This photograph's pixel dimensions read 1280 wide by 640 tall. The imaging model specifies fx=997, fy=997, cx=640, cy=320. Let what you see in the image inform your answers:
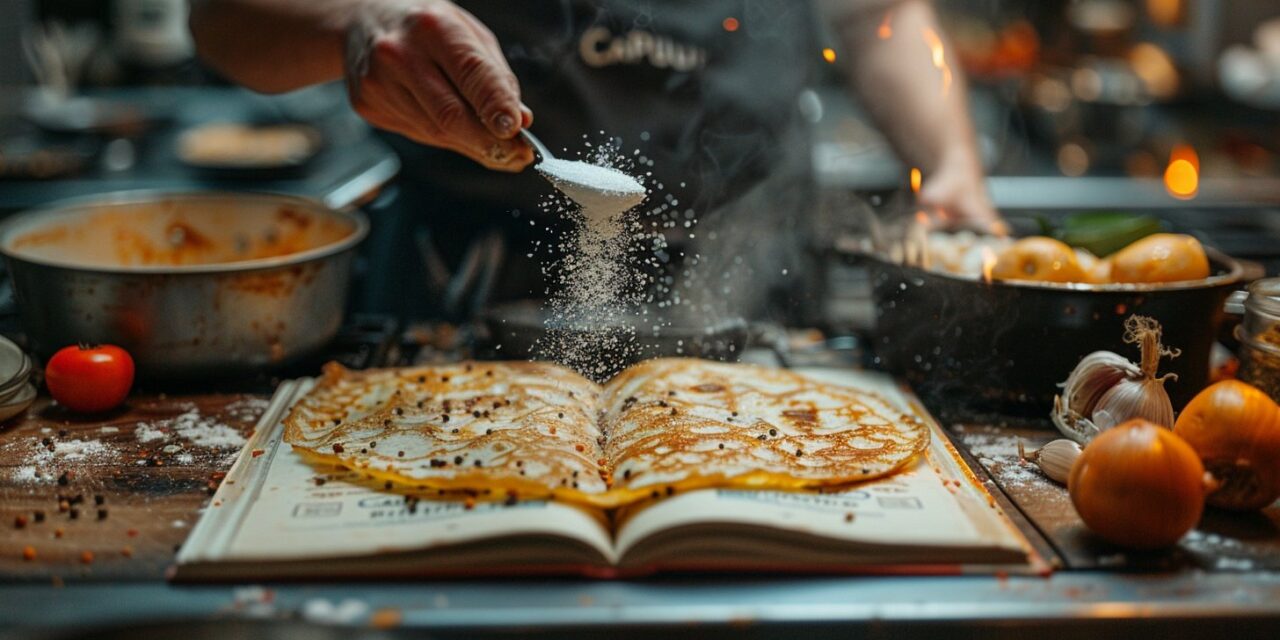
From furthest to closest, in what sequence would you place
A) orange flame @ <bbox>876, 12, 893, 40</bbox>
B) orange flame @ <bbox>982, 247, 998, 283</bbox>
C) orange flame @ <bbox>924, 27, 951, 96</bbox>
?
orange flame @ <bbox>876, 12, 893, 40</bbox> < orange flame @ <bbox>924, 27, 951, 96</bbox> < orange flame @ <bbox>982, 247, 998, 283</bbox>

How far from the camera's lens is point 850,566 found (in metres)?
1.24

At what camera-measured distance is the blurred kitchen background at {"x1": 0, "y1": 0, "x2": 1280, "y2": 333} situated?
3891 mm

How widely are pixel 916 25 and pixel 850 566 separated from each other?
185 centimetres

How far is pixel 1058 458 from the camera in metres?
1.49

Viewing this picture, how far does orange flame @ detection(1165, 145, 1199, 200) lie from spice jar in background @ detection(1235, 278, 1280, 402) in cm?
269

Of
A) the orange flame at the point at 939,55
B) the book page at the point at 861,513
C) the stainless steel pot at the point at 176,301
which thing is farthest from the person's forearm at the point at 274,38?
the orange flame at the point at 939,55

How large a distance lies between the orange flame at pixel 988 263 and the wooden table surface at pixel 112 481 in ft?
4.18

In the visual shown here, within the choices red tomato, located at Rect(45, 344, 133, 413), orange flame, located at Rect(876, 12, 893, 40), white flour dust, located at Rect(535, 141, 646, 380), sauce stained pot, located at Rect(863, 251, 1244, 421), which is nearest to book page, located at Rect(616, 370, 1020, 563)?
sauce stained pot, located at Rect(863, 251, 1244, 421)

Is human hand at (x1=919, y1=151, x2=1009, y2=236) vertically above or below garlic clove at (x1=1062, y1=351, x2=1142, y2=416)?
above

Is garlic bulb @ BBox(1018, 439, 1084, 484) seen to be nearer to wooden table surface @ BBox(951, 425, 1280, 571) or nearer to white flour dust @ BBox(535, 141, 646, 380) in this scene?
wooden table surface @ BBox(951, 425, 1280, 571)

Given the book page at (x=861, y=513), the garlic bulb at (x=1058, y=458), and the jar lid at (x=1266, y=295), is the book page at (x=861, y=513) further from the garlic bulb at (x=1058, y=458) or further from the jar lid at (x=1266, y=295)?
the jar lid at (x=1266, y=295)

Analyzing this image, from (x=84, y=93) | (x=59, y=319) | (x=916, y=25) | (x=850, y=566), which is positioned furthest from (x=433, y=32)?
(x=84, y=93)

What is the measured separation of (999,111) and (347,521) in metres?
4.39

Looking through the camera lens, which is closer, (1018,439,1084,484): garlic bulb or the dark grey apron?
(1018,439,1084,484): garlic bulb
